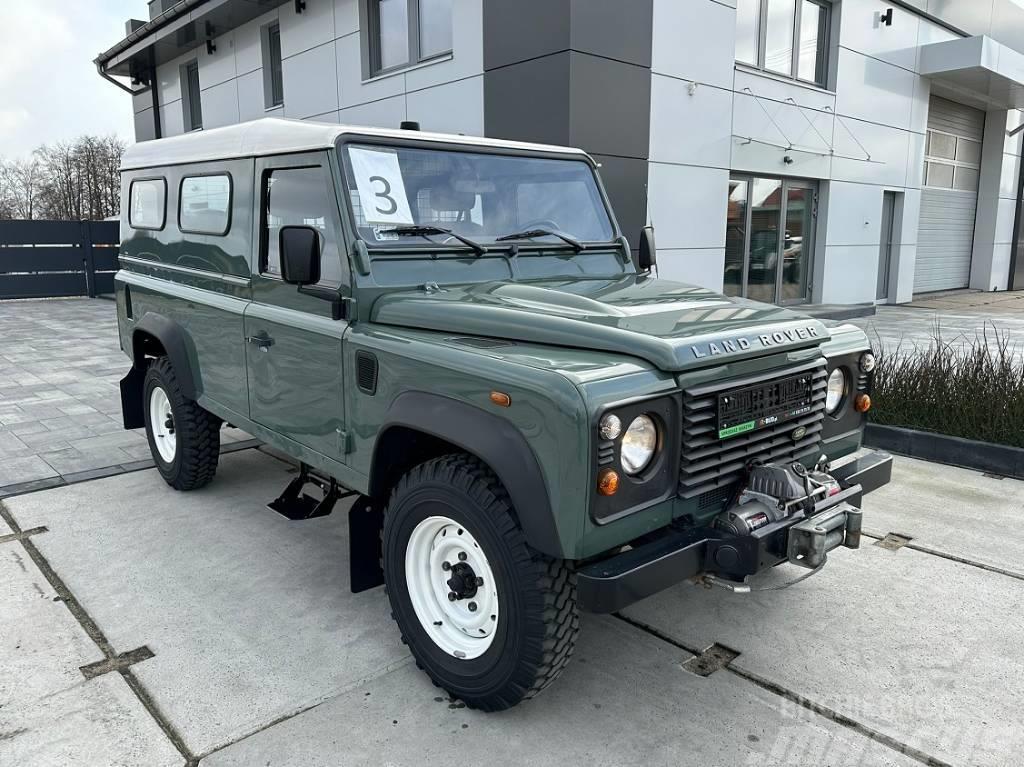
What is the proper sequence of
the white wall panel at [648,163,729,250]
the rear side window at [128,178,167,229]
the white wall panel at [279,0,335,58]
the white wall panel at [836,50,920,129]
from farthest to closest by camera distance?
1. the white wall panel at [836,50,920,129]
2. the white wall panel at [279,0,335,58]
3. the white wall panel at [648,163,729,250]
4. the rear side window at [128,178,167,229]

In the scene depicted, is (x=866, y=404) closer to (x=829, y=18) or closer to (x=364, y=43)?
(x=364, y=43)

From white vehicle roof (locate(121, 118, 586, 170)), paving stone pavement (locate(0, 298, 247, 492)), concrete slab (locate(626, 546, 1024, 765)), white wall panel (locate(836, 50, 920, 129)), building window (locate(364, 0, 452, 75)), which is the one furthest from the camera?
white wall panel (locate(836, 50, 920, 129))

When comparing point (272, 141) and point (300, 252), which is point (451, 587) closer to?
point (300, 252)

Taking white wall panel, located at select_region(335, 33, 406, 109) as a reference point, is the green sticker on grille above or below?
below

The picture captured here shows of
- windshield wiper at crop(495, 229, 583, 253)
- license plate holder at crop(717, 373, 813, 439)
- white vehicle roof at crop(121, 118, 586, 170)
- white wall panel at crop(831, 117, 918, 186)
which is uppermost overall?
white wall panel at crop(831, 117, 918, 186)

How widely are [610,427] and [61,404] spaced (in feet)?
22.7

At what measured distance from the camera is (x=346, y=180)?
3.35 meters

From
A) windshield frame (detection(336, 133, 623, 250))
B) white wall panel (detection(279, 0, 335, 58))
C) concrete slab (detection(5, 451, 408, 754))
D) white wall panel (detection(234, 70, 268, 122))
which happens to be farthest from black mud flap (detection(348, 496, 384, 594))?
white wall panel (detection(234, 70, 268, 122))

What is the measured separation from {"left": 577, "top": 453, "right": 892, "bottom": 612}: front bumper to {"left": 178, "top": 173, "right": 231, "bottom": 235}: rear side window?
2.88 m

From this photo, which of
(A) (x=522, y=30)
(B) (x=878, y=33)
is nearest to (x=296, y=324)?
(A) (x=522, y=30)

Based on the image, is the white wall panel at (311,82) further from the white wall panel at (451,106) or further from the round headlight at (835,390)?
the round headlight at (835,390)

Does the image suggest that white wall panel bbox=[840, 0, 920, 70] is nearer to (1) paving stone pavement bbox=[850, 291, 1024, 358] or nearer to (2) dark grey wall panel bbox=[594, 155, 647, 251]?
(1) paving stone pavement bbox=[850, 291, 1024, 358]

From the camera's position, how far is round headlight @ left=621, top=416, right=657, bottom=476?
2.49 m

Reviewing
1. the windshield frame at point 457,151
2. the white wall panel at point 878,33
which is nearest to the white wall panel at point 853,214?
the white wall panel at point 878,33
